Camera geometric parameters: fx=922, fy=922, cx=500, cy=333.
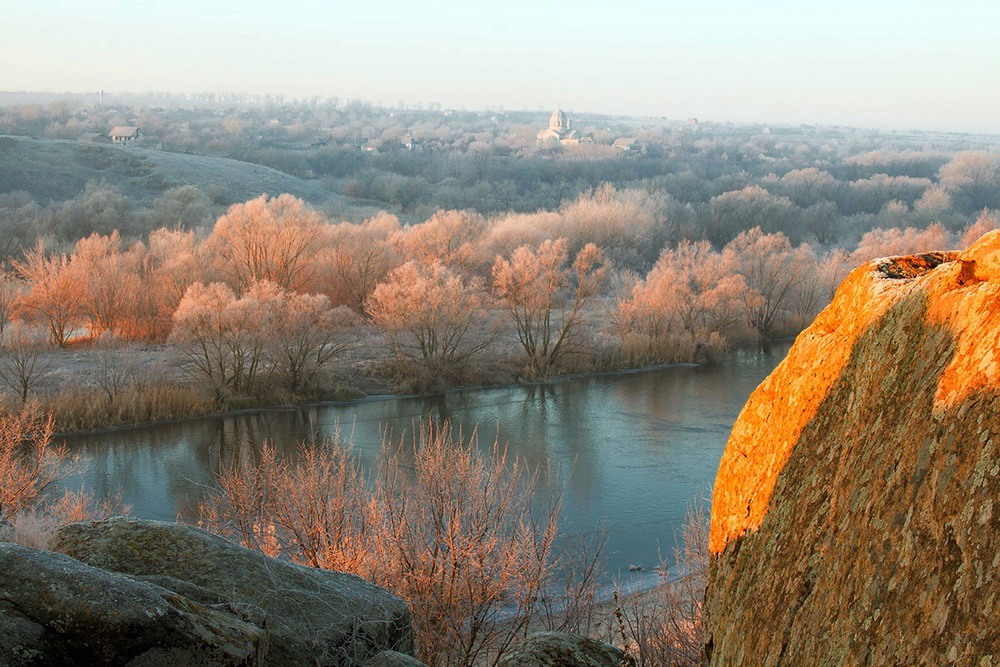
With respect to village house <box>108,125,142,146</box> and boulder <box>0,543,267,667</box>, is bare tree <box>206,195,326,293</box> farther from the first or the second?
village house <box>108,125,142,146</box>

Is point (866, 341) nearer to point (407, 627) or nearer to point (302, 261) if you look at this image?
point (407, 627)

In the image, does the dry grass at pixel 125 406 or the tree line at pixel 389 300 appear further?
the tree line at pixel 389 300

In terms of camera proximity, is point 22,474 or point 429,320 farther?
point 429,320

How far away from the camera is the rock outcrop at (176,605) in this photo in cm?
366

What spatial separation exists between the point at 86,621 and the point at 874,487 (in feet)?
9.86

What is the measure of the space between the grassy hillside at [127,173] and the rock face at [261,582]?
4884 cm

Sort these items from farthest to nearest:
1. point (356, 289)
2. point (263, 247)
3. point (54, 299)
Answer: point (356, 289) → point (263, 247) → point (54, 299)

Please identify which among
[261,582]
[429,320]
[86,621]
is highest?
[86,621]

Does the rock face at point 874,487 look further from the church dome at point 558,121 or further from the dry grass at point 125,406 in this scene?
the church dome at point 558,121

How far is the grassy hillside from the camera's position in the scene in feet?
171

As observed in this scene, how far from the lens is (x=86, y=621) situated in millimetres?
3678

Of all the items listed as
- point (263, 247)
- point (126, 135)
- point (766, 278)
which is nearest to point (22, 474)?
point (263, 247)

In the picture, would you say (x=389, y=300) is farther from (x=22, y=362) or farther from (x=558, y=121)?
(x=558, y=121)

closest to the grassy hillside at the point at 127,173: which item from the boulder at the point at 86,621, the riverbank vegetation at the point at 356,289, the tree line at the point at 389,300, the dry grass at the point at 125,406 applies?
the riverbank vegetation at the point at 356,289
